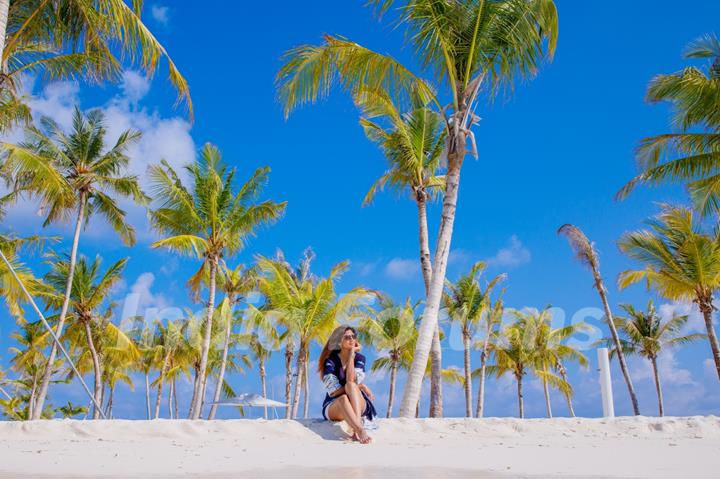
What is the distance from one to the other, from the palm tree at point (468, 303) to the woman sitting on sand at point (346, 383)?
19.1 meters

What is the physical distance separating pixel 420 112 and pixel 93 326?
59.9 feet

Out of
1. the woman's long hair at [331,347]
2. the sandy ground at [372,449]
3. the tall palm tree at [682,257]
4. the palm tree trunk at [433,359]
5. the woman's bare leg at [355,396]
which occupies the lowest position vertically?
the sandy ground at [372,449]

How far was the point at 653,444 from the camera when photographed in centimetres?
557

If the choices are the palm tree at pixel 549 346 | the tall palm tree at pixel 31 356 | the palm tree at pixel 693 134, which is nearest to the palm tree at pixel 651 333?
the palm tree at pixel 549 346

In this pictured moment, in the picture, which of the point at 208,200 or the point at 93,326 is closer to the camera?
the point at 208,200

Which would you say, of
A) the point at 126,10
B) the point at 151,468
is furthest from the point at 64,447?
the point at 126,10

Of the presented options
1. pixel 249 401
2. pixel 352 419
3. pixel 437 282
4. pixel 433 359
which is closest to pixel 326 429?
pixel 352 419

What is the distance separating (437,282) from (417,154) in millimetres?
4794

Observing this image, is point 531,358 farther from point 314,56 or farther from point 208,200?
A: point 314,56

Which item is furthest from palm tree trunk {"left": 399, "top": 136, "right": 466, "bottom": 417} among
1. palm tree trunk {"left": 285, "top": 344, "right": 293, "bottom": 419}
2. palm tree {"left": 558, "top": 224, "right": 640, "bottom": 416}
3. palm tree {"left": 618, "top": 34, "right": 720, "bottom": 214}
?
palm tree trunk {"left": 285, "top": 344, "right": 293, "bottom": 419}

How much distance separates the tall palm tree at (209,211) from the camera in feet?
58.9

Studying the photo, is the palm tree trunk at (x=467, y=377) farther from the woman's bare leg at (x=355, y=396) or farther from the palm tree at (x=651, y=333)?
the woman's bare leg at (x=355, y=396)

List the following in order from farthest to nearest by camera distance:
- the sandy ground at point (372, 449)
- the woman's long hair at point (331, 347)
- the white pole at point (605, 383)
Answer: the white pole at point (605, 383)
the woman's long hair at point (331, 347)
the sandy ground at point (372, 449)

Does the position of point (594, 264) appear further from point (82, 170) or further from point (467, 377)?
point (82, 170)
